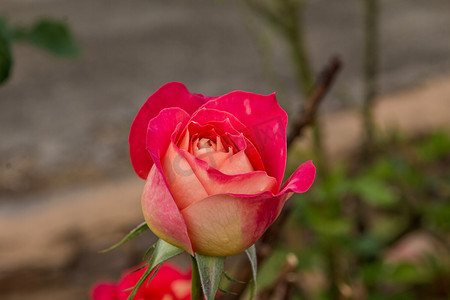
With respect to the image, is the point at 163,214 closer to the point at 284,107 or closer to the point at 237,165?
the point at 237,165

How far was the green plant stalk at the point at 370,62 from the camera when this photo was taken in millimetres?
694

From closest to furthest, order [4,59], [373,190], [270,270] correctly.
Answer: [4,59] < [270,270] < [373,190]

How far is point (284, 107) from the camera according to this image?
0.82m

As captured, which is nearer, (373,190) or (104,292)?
(104,292)

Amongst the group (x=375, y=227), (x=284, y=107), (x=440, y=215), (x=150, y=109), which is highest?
(x=150, y=109)

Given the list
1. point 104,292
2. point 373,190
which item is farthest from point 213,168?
point 373,190

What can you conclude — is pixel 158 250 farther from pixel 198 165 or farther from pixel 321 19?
pixel 321 19

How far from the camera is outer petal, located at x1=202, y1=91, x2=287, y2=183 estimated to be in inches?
6.7

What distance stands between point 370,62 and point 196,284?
0.62 meters

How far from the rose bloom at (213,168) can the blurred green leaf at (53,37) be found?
0.20m

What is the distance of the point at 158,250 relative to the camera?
18 cm

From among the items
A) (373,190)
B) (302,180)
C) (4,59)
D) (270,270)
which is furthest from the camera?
(373,190)

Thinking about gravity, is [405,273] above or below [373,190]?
below

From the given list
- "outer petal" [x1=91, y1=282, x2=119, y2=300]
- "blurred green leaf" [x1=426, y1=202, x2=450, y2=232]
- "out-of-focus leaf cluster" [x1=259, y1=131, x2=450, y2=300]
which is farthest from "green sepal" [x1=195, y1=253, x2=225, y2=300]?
"blurred green leaf" [x1=426, y1=202, x2=450, y2=232]
